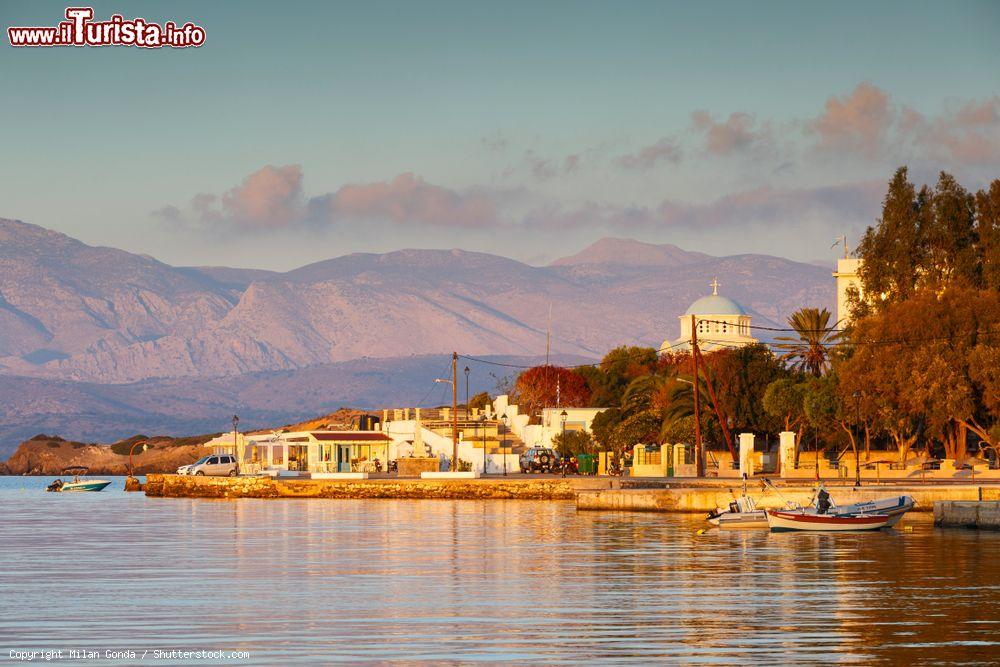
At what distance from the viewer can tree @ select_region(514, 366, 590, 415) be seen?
124 m

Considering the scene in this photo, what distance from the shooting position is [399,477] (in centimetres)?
9150

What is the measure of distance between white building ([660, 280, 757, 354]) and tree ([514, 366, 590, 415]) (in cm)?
979

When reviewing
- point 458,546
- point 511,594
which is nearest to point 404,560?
point 458,546

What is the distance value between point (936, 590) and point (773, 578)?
4391 millimetres

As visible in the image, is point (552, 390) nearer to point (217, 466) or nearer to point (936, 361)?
point (217, 466)

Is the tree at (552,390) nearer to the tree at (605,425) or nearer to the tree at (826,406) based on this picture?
the tree at (605,425)

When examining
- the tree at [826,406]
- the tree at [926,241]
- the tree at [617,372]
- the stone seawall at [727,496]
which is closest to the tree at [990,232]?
A: the tree at [926,241]

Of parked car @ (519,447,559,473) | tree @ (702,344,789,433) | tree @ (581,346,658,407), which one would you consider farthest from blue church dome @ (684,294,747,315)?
tree @ (702,344,789,433)

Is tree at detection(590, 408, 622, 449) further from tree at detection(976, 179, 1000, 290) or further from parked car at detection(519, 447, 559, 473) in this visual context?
tree at detection(976, 179, 1000, 290)

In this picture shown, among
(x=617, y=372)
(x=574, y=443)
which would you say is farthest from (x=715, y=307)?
(x=574, y=443)

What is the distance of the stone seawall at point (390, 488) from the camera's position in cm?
7894

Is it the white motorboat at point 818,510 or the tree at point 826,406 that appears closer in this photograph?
the white motorboat at point 818,510

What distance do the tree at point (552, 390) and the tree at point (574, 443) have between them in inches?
861

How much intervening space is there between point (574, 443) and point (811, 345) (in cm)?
1637
